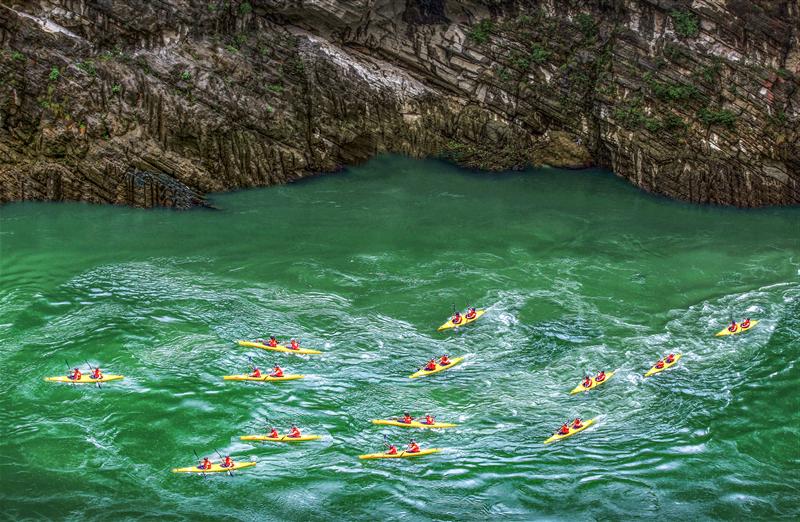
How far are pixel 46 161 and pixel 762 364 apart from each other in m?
40.6

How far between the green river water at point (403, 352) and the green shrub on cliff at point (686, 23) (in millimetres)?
11719

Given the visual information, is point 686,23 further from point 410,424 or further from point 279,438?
point 279,438

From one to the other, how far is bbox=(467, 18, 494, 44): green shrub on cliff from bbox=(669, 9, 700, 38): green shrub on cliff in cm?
1242

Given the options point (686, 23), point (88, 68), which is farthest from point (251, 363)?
point (686, 23)

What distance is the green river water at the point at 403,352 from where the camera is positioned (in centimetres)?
2884

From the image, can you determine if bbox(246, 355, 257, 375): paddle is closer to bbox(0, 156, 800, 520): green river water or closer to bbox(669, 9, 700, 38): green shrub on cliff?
bbox(0, 156, 800, 520): green river water

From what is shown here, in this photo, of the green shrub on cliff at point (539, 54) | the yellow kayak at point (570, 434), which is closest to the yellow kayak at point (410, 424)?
the yellow kayak at point (570, 434)

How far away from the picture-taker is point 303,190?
55125mm

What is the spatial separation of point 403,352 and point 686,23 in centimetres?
3324

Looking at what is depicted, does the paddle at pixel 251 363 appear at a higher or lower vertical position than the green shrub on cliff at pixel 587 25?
lower

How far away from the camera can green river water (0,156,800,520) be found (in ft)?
94.6

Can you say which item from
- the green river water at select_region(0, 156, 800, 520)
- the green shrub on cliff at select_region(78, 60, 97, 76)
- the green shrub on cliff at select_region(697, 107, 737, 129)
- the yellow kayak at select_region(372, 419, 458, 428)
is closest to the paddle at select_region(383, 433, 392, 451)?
the green river water at select_region(0, 156, 800, 520)

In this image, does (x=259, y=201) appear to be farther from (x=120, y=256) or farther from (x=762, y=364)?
(x=762, y=364)

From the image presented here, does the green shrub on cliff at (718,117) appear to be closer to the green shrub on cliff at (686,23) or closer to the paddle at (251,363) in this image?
the green shrub on cliff at (686,23)
